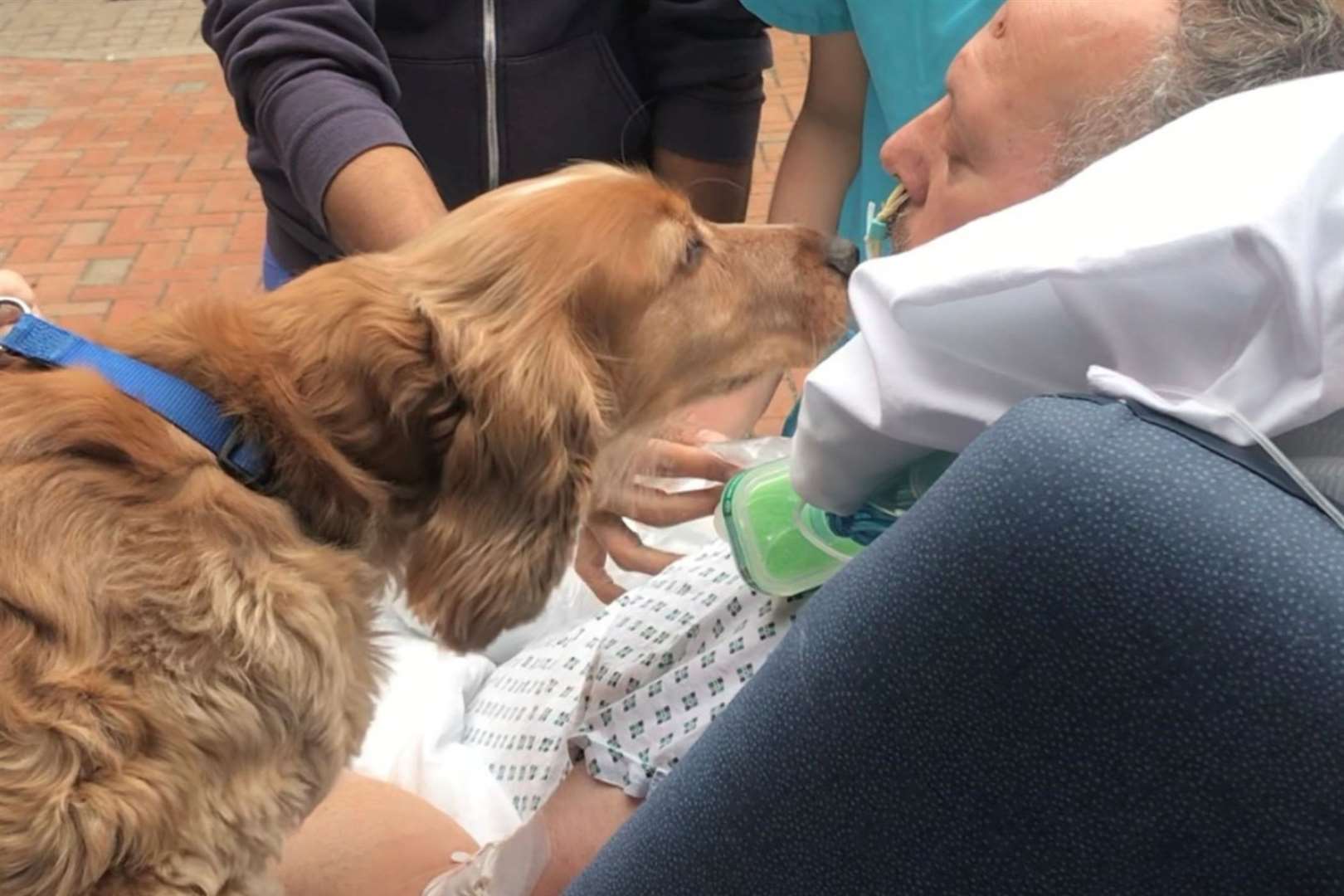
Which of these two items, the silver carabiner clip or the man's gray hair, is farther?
the silver carabiner clip

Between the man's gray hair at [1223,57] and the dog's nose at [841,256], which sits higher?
the man's gray hair at [1223,57]

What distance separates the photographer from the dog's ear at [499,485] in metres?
1.57

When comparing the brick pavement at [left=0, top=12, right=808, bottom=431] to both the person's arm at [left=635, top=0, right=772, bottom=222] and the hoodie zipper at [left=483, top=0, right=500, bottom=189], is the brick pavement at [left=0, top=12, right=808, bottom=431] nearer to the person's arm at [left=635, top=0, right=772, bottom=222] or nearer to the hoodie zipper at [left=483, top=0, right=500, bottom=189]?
the person's arm at [left=635, top=0, right=772, bottom=222]

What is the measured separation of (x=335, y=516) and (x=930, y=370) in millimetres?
843

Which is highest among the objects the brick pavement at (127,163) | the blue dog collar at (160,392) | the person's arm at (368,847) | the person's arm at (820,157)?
the blue dog collar at (160,392)

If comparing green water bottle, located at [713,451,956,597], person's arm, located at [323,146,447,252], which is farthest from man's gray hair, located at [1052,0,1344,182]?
person's arm, located at [323,146,447,252]

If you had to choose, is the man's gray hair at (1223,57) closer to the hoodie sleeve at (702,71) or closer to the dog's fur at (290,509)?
the dog's fur at (290,509)

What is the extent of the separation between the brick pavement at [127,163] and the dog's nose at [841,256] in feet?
5.64

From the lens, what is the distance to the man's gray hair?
120cm

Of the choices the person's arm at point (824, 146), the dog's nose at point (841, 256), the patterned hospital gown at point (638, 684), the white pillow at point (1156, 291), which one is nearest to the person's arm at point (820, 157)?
the person's arm at point (824, 146)

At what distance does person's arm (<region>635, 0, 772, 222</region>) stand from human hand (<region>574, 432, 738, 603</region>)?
2.63 feet

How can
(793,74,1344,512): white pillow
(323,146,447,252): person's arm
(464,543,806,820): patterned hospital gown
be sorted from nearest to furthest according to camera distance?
(793,74,1344,512): white pillow < (464,543,806,820): patterned hospital gown < (323,146,447,252): person's arm

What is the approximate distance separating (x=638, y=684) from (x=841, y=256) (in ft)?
3.00

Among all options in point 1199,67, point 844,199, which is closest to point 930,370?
point 1199,67
